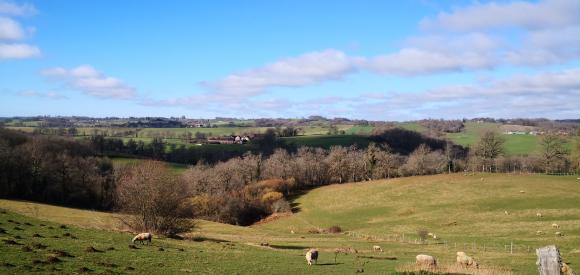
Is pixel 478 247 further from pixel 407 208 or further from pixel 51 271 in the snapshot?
pixel 51 271

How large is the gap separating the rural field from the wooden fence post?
10441mm

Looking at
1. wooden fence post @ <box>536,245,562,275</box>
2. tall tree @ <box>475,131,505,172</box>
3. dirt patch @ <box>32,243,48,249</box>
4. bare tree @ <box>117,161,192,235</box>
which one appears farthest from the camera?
tall tree @ <box>475,131,505,172</box>

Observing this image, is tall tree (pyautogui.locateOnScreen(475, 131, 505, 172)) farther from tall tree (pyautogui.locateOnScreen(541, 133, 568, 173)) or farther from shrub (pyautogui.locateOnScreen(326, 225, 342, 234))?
shrub (pyautogui.locateOnScreen(326, 225, 342, 234))

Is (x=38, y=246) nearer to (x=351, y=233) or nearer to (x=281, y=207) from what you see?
(x=351, y=233)

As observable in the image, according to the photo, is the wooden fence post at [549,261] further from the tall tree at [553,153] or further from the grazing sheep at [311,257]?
the tall tree at [553,153]

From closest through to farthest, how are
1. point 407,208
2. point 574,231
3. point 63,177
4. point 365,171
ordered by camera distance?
1. point 574,231
2. point 407,208
3. point 63,177
4. point 365,171

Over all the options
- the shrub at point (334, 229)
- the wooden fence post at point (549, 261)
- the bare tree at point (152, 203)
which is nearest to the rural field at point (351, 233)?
the shrub at point (334, 229)

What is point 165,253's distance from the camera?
29.6 metres

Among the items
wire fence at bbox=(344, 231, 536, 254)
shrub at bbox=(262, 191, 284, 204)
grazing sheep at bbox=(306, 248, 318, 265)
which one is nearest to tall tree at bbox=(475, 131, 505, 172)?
shrub at bbox=(262, 191, 284, 204)

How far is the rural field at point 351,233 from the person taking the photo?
25.4 metres

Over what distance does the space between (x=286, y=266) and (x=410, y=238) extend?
3938cm

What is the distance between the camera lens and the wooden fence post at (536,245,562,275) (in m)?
14.8

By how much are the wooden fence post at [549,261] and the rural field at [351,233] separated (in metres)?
10.4

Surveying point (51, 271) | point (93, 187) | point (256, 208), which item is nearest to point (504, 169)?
point (256, 208)
